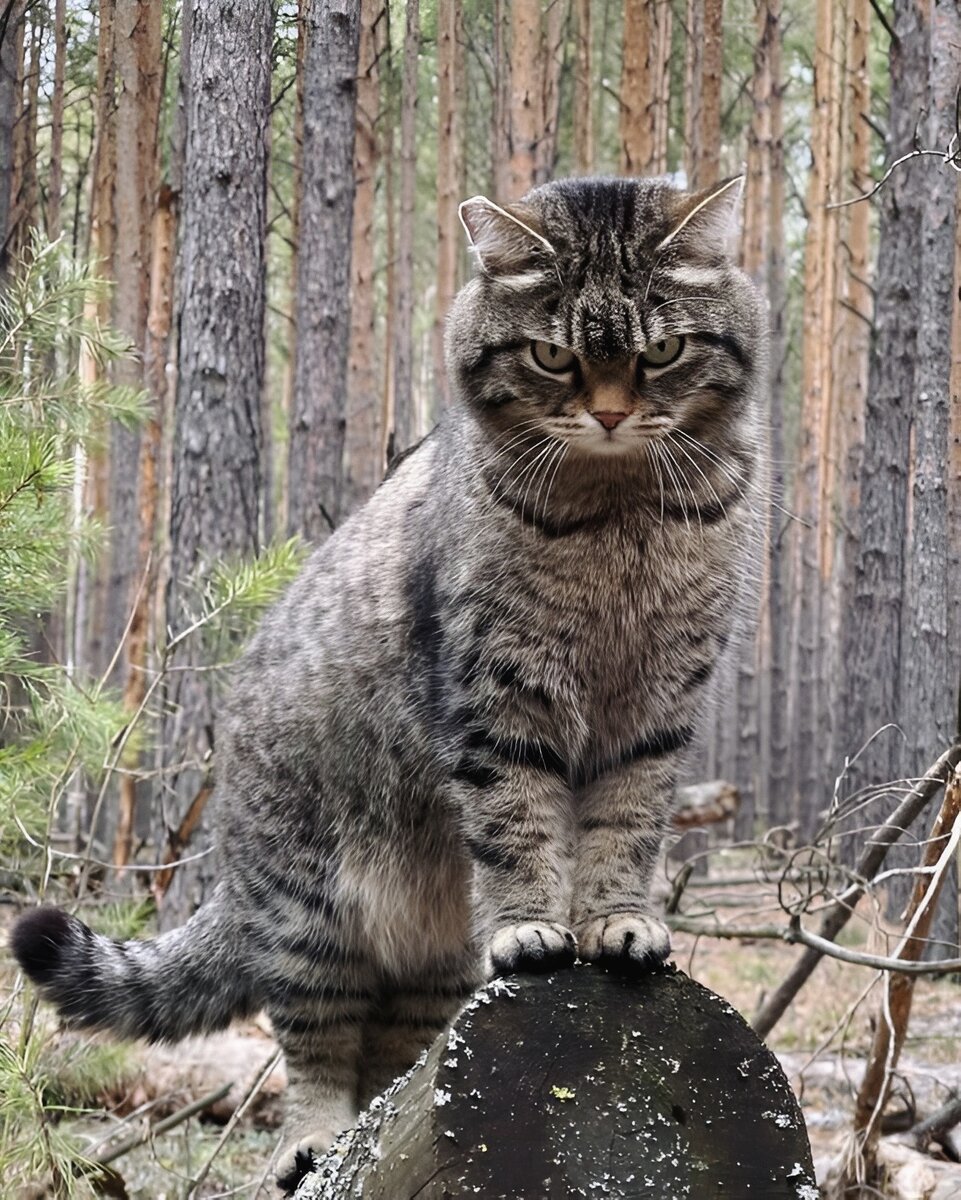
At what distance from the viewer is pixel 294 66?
378 cm

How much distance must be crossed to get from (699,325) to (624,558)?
1.53ft

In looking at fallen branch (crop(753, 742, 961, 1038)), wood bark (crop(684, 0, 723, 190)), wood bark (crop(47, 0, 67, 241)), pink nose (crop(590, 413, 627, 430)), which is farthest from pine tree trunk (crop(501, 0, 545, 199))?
fallen branch (crop(753, 742, 961, 1038))

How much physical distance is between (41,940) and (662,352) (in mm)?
1842

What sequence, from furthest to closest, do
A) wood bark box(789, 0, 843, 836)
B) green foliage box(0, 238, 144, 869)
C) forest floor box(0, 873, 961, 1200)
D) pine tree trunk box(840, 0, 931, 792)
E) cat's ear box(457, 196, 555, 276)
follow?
wood bark box(789, 0, 843, 836)
pine tree trunk box(840, 0, 931, 792)
forest floor box(0, 873, 961, 1200)
green foliage box(0, 238, 144, 869)
cat's ear box(457, 196, 555, 276)

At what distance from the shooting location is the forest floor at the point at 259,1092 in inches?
139

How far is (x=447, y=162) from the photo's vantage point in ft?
17.7

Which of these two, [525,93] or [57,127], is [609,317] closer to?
[57,127]

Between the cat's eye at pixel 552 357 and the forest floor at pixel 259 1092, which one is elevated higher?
the cat's eye at pixel 552 357

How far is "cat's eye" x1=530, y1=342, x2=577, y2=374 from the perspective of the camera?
231 cm

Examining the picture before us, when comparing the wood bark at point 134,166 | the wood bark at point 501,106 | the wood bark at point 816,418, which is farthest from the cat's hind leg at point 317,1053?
the wood bark at point 816,418

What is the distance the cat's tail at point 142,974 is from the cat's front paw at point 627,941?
1111 mm

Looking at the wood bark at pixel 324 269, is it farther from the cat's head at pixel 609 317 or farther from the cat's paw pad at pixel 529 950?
A: the cat's paw pad at pixel 529 950

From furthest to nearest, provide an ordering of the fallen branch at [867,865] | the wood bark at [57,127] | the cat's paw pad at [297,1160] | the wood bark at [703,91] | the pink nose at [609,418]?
1. the wood bark at [703,91]
2. the wood bark at [57,127]
3. the fallen branch at [867,865]
4. the cat's paw pad at [297,1160]
5. the pink nose at [609,418]

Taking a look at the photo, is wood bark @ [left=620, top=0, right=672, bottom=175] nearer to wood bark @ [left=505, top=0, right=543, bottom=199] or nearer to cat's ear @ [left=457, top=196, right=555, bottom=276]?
wood bark @ [left=505, top=0, right=543, bottom=199]
